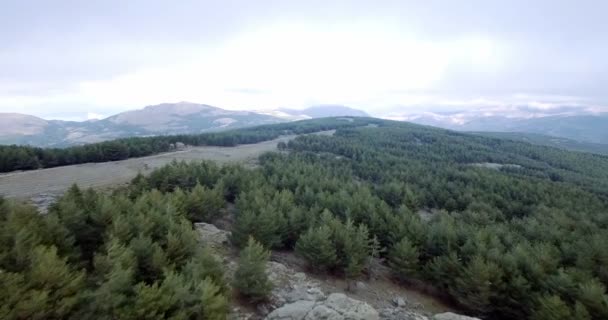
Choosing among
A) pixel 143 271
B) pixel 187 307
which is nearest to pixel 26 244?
pixel 143 271

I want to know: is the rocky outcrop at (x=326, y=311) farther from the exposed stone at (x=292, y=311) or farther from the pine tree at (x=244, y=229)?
the pine tree at (x=244, y=229)

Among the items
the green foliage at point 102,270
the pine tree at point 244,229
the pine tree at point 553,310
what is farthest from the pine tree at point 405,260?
the green foliage at point 102,270

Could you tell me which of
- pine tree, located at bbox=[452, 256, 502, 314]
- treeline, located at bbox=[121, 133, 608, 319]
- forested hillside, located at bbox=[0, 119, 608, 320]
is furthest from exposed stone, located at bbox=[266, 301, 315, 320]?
pine tree, located at bbox=[452, 256, 502, 314]

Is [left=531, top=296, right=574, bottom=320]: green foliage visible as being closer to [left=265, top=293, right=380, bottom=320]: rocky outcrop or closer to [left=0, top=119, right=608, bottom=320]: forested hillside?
[left=0, top=119, right=608, bottom=320]: forested hillside

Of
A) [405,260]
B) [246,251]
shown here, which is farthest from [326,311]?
[405,260]

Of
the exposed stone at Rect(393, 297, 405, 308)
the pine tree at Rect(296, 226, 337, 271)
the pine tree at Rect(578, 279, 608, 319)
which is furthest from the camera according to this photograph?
the pine tree at Rect(296, 226, 337, 271)

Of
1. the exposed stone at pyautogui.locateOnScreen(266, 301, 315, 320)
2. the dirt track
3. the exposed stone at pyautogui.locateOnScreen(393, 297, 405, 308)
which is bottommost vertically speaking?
the exposed stone at pyautogui.locateOnScreen(393, 297, 405, 308)

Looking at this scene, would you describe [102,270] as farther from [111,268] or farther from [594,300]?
[594,300]
